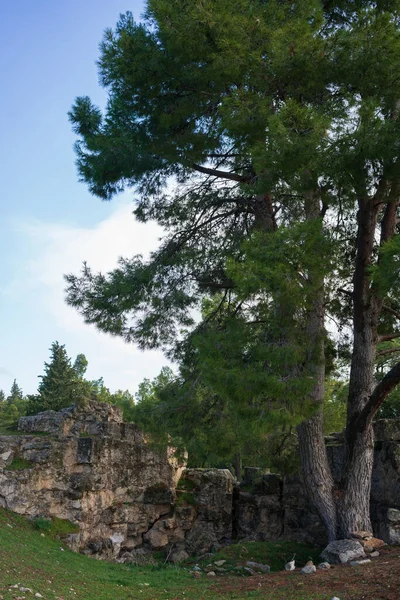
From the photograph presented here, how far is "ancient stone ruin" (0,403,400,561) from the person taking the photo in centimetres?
1114

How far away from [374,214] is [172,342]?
199 inches

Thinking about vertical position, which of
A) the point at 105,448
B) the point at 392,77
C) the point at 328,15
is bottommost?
the point at 105,448

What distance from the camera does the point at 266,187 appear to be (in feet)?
28.9

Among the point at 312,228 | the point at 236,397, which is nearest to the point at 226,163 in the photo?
the point at 312,228

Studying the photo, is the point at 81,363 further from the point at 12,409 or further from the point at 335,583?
the point at 335,583

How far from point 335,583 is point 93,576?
3640 millimetres

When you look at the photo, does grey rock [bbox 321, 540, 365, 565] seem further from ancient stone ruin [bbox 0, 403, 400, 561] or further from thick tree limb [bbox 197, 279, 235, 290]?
thick tree limb [bbox 197, 279, 235, 290]

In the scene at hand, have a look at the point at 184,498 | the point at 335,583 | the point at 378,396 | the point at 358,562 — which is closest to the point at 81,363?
the point at 184,498

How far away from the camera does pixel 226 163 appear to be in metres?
11.7

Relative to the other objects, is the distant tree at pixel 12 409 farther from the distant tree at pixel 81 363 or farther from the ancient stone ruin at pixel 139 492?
the ancient stone ruin at pixel 139 492

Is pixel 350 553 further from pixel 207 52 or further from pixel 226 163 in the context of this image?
pixel 207 52

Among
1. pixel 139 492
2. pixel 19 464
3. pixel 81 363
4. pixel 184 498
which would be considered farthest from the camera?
pixel 81 363

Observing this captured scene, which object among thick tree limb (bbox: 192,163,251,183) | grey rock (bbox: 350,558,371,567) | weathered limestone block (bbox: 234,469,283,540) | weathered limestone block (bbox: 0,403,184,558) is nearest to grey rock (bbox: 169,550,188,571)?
weathered limestone block (bbox: 0,403,184,558)

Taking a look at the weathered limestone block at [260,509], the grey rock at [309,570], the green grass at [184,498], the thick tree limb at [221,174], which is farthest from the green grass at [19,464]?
the thick tree limb at [221,174]
